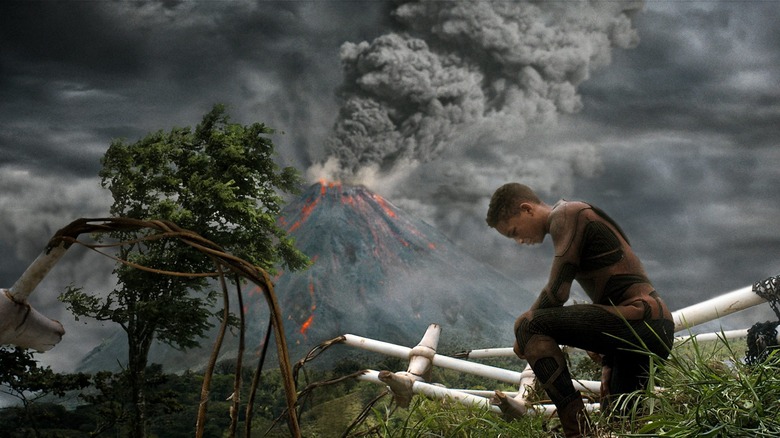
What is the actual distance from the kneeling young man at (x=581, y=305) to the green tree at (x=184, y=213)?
5683mm

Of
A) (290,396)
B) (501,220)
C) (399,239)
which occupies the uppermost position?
(399,239)

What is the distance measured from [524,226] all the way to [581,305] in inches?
12.9

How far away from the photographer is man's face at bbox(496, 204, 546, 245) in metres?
2.10

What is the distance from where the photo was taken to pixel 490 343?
37.9 feet

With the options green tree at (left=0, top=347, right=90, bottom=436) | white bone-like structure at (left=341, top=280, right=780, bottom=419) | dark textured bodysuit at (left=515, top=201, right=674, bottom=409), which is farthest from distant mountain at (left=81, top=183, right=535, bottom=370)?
dark textured bodysuit at (left=515, top=201, right=674, bottom=409)

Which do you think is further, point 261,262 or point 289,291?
point 289,291

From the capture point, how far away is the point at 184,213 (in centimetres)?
726

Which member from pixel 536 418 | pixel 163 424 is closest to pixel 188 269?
pixel 163 424

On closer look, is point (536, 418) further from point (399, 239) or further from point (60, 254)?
point (399, 239)

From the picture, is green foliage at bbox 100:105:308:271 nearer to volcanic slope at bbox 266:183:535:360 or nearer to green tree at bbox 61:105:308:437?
green tree at bbox 61:105:308:437

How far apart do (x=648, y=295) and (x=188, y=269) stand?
6539 mm

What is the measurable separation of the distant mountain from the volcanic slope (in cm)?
2

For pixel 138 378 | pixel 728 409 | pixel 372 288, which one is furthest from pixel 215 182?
pixel 728 409

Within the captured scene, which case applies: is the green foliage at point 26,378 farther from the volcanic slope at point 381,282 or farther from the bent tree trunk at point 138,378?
the volcanic slope at point 381,282
